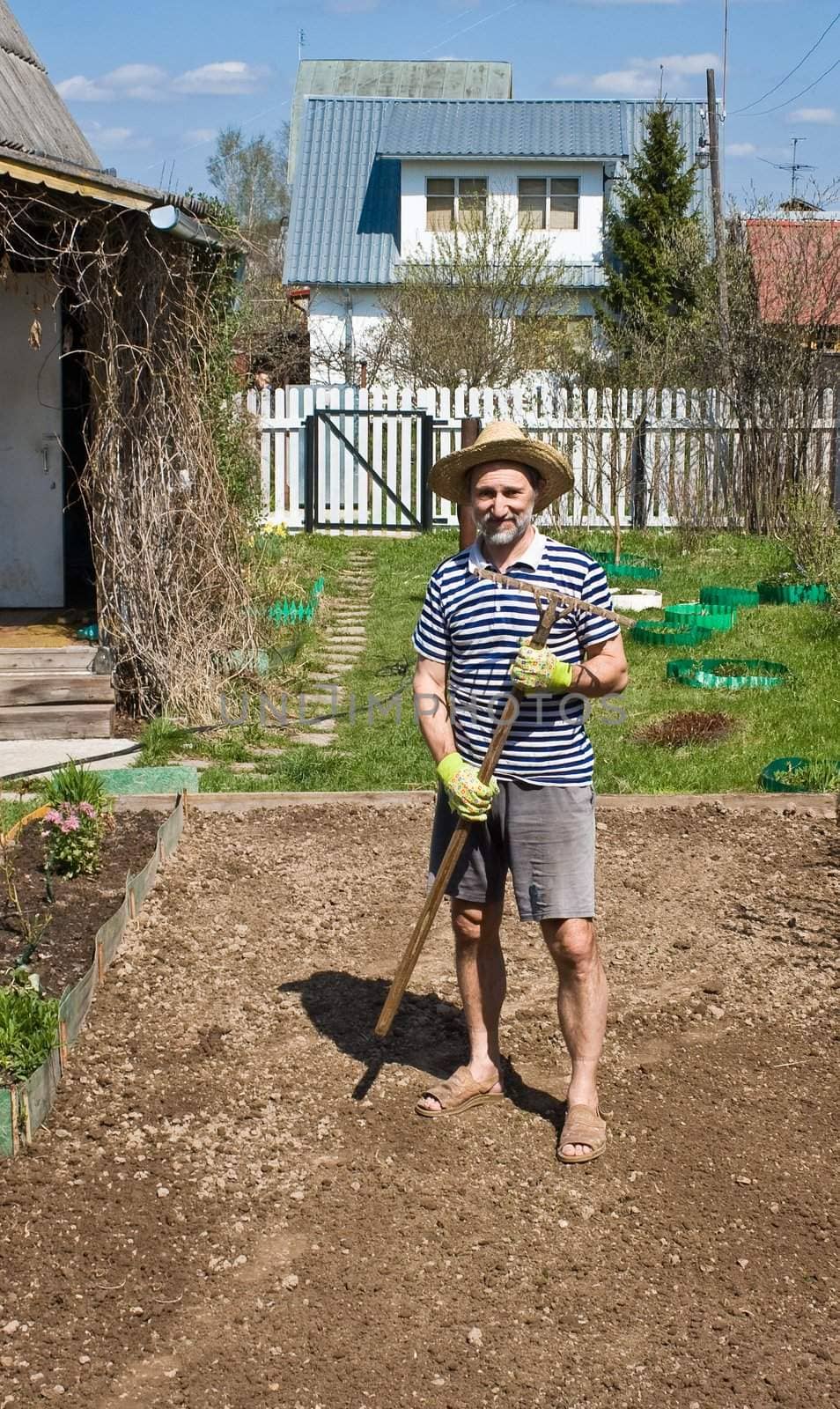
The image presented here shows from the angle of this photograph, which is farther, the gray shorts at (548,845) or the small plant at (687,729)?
the small plant at (687,729)

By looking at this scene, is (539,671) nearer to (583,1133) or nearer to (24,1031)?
(583,1133)

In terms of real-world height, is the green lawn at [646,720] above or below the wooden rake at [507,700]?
below

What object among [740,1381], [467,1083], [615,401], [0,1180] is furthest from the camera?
[615,401]

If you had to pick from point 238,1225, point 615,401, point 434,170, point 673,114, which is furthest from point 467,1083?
point 673,114

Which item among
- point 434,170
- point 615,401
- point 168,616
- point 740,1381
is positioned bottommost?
point 740,1381

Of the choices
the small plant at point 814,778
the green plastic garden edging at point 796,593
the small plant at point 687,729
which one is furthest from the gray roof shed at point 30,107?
the small plant at point 814,778

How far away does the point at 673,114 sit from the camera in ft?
115

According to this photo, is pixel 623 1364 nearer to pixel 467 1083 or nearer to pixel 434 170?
pixel 467 1083

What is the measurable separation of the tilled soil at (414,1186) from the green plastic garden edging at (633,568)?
8170 mm

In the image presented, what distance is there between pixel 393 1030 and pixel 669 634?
257 inches

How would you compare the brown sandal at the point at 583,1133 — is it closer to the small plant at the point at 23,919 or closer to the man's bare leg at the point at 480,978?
the man's bare leg at the point at 480,978

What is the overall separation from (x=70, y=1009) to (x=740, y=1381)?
2.31 m

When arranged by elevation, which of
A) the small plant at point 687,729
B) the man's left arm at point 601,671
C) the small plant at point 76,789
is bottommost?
the small plant at point 687,729

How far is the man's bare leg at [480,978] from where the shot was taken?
14.0ft
